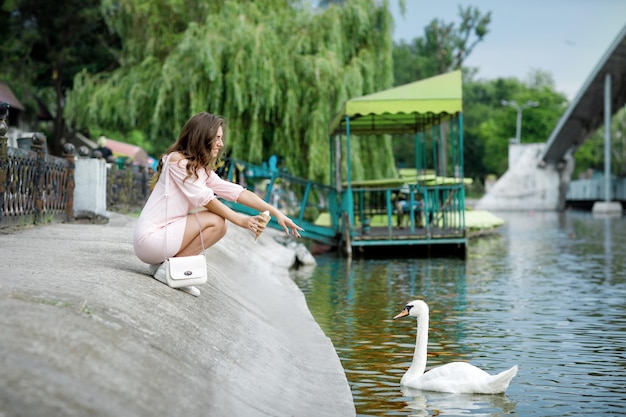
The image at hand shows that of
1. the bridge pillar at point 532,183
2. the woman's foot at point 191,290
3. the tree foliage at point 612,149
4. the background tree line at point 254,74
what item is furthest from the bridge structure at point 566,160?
the woman's foot at point 191,290

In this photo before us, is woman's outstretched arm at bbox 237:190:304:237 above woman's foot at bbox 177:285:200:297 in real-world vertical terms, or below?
above

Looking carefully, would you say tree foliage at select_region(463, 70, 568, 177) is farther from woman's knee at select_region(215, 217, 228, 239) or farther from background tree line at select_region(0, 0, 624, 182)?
woman's knee at select_region(215, 217, 228, 239)

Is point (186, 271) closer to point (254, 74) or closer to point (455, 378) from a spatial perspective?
point (455, 378)

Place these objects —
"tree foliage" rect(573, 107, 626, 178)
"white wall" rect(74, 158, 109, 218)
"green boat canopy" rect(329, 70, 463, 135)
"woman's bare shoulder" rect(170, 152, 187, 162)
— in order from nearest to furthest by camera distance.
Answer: "woman's bare shoulder" rect(170, 152, 187, 162) < "white wall" rect(74, 158, 109, 218) < "green boat canopy" rect(329, 70, 463, 135) < "tree foliage" rect(573, 107, 626, 178)

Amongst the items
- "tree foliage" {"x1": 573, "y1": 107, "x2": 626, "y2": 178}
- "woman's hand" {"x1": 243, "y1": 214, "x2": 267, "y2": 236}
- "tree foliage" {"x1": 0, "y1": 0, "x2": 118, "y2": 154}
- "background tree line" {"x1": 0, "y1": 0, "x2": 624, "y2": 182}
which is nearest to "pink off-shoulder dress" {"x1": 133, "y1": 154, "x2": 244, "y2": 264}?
"woman's hand" {"x1": 243, "y1": 214, "x2": 267, "y2": 236}

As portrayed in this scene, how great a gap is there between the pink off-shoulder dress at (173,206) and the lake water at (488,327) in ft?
5.72

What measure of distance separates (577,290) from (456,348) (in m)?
5.72

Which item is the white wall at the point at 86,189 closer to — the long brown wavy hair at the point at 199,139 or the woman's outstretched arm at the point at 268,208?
the long brown wavy hair at the point at 199,139

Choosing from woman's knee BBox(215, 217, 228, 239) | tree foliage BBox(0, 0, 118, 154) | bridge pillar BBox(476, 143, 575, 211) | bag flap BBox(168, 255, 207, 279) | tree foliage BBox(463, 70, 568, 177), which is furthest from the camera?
tree foliage BBox(463, 70, 568, 177)

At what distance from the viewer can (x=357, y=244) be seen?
2025 centimetres

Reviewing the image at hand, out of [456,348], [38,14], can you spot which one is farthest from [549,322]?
[38,14]

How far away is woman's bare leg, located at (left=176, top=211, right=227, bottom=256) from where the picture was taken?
7387mm

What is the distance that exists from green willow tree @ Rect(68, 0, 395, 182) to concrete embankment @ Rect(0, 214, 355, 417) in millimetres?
15076

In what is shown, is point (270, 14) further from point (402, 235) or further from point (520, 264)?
point (520, 264)
